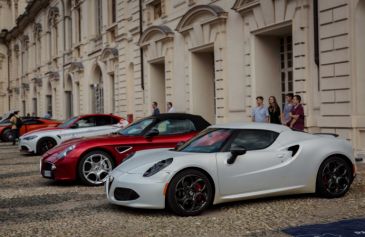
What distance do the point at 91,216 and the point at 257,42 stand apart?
32.2 feet

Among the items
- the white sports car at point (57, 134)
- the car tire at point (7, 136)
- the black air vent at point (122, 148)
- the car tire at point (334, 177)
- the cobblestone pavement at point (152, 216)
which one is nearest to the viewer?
the cobblestone pavement at point (152, 216)

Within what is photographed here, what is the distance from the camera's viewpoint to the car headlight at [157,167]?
273 inches

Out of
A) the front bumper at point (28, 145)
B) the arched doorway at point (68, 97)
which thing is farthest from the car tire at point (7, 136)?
the arched doorway at point (68, 97)

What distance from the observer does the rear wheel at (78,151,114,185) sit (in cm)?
967

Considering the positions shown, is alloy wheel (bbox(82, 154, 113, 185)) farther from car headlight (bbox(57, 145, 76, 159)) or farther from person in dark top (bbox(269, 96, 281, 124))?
person in dark top (bbox(269, 96, 281, 124))

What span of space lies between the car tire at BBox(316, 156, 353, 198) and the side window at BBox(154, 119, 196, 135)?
3687 millimetres

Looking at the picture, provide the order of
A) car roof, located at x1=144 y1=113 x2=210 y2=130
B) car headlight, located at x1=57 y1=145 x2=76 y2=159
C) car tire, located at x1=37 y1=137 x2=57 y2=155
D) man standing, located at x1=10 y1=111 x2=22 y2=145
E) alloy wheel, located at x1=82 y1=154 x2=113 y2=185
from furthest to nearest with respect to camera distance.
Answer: man standing, located at x1=10 y1=111 x2=22 y2=145, car tire, located at x1=37 y1=137 x2=57 y2=155, car roof, located at x1=144 y1=113 x2=210 y2=130, alloy wheel, located at x1=82 y1=154 x2=113 y2=185, car headlight, located at x1=57 y1=145 x2=76 y2=159

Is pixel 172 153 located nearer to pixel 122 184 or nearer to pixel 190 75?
pixel 122 184

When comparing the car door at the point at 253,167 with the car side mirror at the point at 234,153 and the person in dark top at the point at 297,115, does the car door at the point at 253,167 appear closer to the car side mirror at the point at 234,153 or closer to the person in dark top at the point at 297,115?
the car side mirror at the point at 234,153

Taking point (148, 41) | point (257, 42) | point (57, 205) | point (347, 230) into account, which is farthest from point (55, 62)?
point (347, 230)

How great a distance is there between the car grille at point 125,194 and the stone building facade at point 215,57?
22.2 feet

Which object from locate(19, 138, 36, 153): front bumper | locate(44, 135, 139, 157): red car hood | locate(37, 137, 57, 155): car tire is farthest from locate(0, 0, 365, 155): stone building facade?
locate(19, 138, 36, 153): front bumper

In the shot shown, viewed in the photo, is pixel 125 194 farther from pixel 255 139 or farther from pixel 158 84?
pixel 158 84

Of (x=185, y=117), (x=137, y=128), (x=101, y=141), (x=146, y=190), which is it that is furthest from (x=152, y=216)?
(x=185, y=117)
